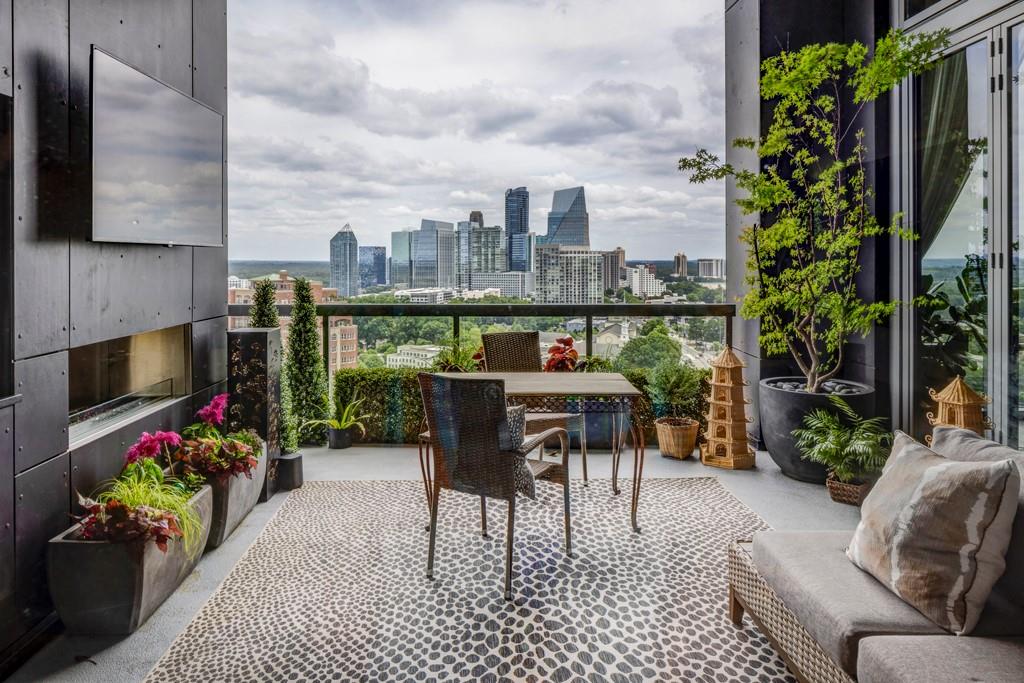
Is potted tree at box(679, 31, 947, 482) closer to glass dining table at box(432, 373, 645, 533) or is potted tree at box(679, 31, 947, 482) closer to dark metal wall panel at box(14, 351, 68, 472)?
glass dining table at box(432, 373, 645, 533)

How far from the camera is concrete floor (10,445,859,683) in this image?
2.05 meters

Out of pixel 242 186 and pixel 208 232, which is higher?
pixel 242 186

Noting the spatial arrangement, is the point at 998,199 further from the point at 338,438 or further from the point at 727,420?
the point at 338,438

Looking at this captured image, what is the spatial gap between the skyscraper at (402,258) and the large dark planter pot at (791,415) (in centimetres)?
307

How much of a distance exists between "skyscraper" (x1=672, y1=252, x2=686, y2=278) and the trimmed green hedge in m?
0.96

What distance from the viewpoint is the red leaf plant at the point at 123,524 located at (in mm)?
2160

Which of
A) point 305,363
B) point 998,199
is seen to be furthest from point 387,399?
point 998,199

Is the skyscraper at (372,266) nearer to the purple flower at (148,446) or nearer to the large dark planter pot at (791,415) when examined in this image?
the purple flower at (148,446)

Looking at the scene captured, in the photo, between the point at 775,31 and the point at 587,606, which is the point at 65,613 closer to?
the point at 587,606

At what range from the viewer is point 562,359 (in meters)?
4.39

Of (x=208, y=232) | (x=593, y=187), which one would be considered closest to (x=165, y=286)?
(x=208, y=232)

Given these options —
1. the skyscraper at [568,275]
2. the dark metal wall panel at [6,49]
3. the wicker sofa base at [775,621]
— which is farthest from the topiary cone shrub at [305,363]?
the wicker sofa base at [775,621]

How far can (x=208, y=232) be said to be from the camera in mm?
3277

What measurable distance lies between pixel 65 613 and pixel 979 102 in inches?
190
